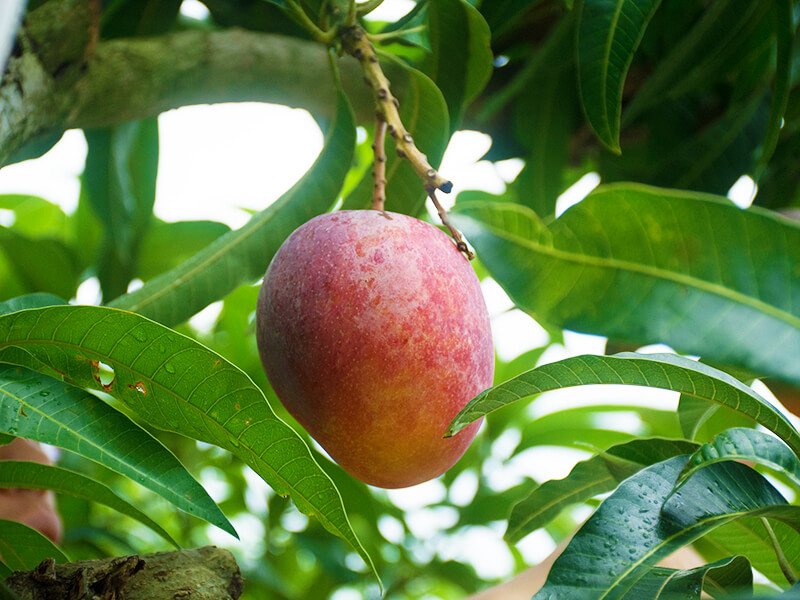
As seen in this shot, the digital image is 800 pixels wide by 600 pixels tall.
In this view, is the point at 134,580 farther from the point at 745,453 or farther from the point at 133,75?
the point at 133,75

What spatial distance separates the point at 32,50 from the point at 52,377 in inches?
15.7

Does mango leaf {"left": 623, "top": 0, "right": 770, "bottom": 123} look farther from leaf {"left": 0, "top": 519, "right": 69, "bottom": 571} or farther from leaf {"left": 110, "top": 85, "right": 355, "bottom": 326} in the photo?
leaf {"left": 0, "top": 519, "right": 69, "bottom": 571}

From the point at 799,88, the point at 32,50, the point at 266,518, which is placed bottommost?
the point at 266,518

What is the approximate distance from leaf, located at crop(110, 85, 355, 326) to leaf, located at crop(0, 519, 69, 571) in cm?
20

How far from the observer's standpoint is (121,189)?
104 centimetres

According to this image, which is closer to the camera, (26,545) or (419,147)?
(26,545)

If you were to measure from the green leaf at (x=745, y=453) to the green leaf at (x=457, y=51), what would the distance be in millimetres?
462

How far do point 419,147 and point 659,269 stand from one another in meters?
0.40

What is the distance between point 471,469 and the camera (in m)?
1.51

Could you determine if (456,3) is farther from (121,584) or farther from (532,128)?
(121,584)

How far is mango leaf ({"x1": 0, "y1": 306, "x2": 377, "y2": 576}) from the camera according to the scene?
1.43 ft

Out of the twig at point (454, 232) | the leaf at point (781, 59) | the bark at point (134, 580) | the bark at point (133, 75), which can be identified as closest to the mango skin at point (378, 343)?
the twig at point (454, 232)

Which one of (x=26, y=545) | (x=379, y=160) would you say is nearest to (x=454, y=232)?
(x=379, y=160)

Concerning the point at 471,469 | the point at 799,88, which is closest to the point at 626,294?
the point at 799,88
